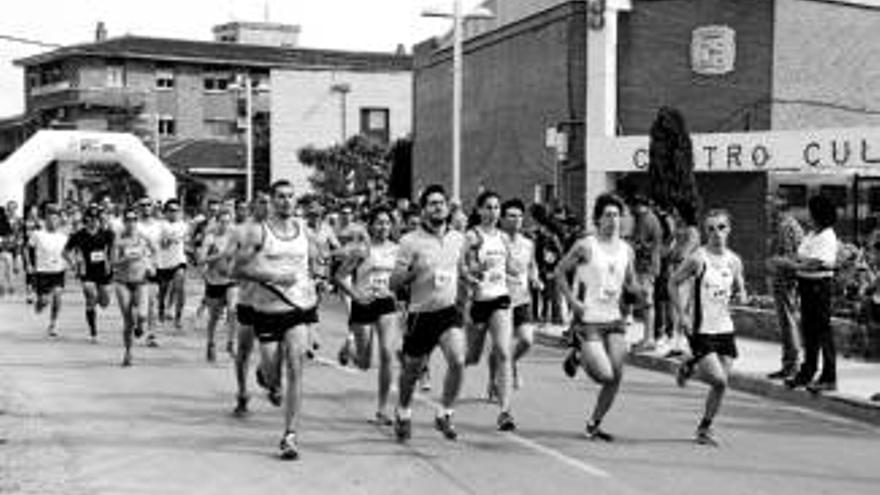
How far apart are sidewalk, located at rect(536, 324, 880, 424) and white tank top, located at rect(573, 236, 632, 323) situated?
3.09 m

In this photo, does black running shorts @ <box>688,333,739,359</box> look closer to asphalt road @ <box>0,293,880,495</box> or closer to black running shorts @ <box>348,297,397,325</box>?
asphalt road @ <box>0,293,880,495</box>

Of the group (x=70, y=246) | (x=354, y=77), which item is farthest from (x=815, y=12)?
(x=354, y=77)

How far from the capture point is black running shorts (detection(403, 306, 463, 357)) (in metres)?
11.0

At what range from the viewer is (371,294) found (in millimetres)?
12422

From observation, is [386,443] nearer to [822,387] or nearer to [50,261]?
[822,387]

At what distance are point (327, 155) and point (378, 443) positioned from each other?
149ft

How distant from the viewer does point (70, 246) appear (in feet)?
61.3

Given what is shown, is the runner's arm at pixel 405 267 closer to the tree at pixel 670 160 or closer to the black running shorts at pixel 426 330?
the black running shorts at pixel 426 330

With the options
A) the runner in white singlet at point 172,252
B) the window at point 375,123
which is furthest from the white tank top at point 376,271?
the window at point 375,123

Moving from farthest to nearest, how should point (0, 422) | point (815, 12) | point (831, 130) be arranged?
point (815, 12) < point (831, 130) < point (0, 422)

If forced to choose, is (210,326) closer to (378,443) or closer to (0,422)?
(0,422)

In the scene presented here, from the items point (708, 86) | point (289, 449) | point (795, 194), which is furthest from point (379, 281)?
point (708, 86)

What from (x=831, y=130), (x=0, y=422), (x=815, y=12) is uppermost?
(x=815, y=12)

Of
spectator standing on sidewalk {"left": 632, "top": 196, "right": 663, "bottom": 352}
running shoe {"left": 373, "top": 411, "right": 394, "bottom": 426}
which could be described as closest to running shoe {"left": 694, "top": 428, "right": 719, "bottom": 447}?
running shoe {"left": 373, "top": 411, "right": 394, "bottom": 426}
